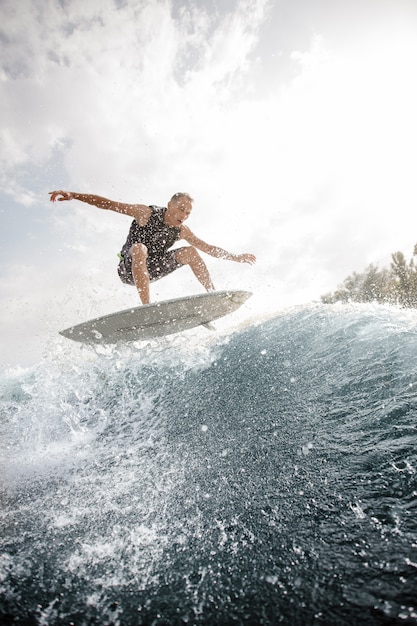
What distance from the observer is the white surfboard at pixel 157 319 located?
465 centimetres

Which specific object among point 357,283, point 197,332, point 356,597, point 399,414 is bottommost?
point 356,597

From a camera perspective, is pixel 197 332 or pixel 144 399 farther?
pixel 197 332

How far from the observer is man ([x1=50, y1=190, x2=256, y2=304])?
4.75 m

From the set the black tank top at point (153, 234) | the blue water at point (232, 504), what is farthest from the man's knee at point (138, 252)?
the blue water at point (232, 504)

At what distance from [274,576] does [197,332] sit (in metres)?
5.15

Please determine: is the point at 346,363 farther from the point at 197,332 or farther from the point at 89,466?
the point at 197,332

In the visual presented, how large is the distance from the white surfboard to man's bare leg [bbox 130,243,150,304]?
297mm

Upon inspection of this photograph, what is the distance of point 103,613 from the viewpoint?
111 cm

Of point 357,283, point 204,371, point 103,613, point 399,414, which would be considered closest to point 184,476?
point 103,613

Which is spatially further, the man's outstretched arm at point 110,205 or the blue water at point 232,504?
the man's outstretched arm at point 110,205

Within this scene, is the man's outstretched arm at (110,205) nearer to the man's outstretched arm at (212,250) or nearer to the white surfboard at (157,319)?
the man's outstretched arm at (212,250)

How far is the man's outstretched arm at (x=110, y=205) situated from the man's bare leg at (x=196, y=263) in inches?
34.9

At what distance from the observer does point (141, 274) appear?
4727 millimetres

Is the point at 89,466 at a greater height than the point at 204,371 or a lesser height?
lesser
